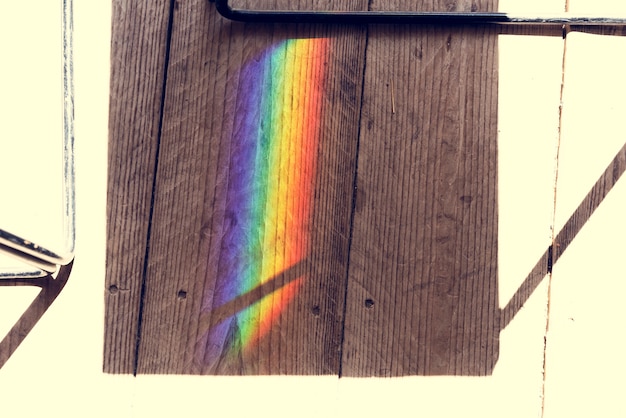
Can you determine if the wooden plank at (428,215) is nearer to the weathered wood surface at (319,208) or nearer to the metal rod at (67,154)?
the weathered wood surface at (319,208)

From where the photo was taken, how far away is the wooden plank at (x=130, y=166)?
1054mm

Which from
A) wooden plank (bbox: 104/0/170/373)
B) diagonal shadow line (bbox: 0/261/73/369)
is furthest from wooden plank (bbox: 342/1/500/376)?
diagonal shadow line (bbox: 0/261/73/369)

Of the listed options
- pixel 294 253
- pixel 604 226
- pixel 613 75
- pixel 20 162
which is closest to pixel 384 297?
pixel 294 253

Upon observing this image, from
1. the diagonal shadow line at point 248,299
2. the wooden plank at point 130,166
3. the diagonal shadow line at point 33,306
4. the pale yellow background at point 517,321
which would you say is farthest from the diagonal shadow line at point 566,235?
the diagonal shadow line at point 33,306

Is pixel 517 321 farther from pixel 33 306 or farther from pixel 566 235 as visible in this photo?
pixel 33 306

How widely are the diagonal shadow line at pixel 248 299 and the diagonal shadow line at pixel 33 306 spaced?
0.78 ft

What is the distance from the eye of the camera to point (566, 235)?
1043 mm

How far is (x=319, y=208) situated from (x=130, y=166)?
31 centimetres

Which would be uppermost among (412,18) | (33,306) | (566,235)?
(412,18)

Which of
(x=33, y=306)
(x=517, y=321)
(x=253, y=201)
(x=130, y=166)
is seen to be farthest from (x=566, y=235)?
(x=33, y=306)

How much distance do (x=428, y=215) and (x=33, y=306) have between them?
2.15 feet

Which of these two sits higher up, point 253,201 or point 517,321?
point 253,201

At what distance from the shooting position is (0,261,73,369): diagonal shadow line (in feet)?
3.46

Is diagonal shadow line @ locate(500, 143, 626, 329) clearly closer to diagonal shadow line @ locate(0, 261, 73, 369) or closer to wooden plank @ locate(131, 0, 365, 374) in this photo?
wooden plank @ locate(131, 0, 365, 374)
